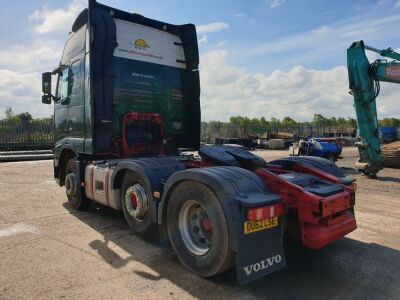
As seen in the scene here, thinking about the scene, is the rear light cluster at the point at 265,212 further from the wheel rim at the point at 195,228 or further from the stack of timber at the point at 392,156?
the stack of timber at the point at 392,156

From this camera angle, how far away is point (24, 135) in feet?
78.3

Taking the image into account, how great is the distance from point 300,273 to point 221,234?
46.2 inches

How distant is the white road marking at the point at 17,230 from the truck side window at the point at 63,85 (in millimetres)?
2702

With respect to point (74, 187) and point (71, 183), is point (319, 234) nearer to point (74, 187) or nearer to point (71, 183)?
point (74, 187)

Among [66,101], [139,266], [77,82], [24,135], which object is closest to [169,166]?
[139,266]

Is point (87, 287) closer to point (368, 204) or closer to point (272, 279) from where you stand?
point (272, 279)

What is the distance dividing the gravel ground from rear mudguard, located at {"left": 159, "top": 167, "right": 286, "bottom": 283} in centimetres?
30

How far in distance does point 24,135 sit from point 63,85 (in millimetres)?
18473

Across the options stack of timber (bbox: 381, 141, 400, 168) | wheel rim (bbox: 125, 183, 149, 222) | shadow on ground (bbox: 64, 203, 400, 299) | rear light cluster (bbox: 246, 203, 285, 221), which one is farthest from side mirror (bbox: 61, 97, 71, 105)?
stack of timber (bbox: 381, 141, 400, 168)

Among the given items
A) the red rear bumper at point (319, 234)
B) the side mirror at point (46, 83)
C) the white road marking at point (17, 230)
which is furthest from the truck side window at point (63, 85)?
the red rear bumper at point (319, 234)

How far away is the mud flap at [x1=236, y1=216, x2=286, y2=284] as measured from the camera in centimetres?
343

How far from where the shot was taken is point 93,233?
5520 millimetres

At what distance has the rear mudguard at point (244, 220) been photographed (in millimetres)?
3447

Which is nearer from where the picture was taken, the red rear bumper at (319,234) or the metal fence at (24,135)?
the red rear bumper at (319,234)
